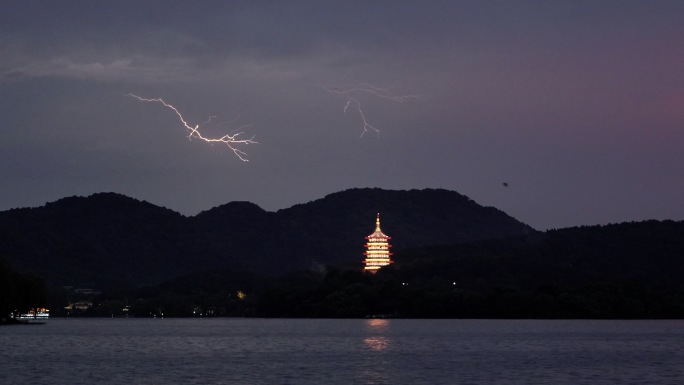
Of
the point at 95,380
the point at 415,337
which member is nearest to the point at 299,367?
the point at 95,380

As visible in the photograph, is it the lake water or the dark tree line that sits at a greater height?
the dark tree line

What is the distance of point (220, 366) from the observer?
102000 mm

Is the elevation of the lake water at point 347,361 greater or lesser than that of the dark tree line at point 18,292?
lesser

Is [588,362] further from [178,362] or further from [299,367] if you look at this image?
[178,362]

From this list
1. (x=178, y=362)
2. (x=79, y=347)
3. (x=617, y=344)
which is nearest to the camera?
(x=178, y=362)

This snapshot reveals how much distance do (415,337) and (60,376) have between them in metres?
88.4

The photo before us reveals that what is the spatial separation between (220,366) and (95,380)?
1666cm

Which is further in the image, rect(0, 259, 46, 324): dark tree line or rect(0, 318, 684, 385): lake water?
rect(0, 259, 46, 324): dark tree line

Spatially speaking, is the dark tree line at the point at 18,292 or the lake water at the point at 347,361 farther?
the dark tree line at the point at 18,292

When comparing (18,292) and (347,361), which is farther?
(18,292)

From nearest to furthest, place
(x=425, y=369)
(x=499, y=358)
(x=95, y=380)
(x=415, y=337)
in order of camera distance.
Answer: (x=95, y=380) → (x=425, y=369) → (x=499, y=358) → (x=415, y=337)

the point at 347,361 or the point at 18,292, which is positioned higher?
Answer: the point at 18,292

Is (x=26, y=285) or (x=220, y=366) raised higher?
(x=26, y=285)

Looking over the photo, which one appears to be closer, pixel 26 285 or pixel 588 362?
pixel 588 362
